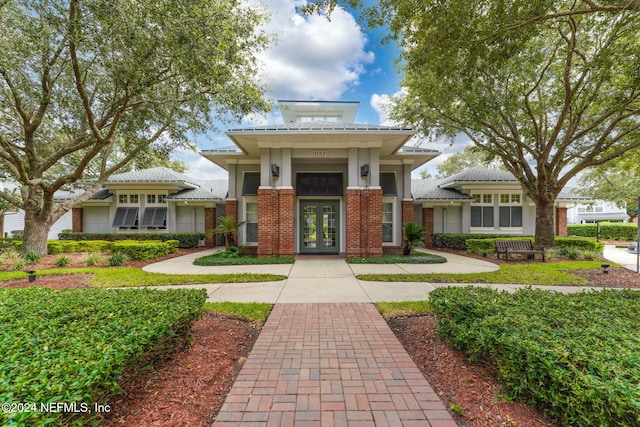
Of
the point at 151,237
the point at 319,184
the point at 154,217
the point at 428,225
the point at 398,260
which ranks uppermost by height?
the point at 319,184

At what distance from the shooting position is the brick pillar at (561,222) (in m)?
16.2

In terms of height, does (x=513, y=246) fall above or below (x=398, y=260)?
above

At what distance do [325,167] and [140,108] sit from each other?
772cm

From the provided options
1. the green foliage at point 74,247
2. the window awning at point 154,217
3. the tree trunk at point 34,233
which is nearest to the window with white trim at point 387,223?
the window awning at point 154,217

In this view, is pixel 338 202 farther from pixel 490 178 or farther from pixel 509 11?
pixel 490 178

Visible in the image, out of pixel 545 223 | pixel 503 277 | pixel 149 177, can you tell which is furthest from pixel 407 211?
pixel 149 177

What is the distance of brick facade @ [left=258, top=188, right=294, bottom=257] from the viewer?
10.3 meters

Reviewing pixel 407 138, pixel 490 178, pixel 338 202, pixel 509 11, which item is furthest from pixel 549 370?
pixel 490 178

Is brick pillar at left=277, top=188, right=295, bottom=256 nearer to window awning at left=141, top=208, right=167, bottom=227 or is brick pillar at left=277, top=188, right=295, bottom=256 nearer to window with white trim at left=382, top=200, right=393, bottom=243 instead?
window with white trim at left=382, top=200, right=393, bottom=243

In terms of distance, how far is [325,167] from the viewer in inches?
478

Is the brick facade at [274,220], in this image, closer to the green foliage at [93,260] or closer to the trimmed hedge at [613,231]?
the green foliage at [93,260]

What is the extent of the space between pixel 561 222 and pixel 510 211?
4.41 metres

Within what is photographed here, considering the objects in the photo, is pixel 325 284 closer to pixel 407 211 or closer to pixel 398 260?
pixel 398 260

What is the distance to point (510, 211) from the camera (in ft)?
49.2
